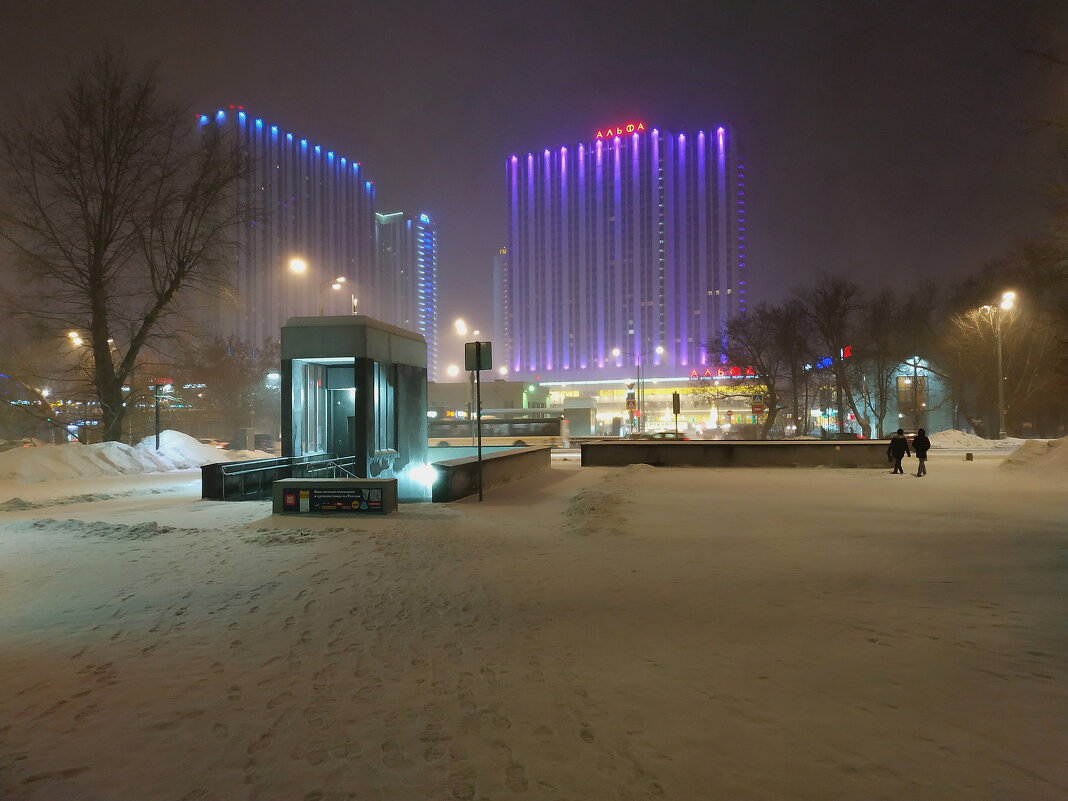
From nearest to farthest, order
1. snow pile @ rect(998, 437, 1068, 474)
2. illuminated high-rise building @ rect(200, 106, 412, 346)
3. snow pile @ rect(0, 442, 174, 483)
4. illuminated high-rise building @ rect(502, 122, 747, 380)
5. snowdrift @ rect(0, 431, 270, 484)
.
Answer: snow pile @ rect(998, 437, 1068, 474) < snow pile @ rect(0, 442, 174, 483) < snowdrift @ rect(0, 431, 270, 484) < illuminated high-rise building @ rect(200, 106, 412, 346) < illuminated high-rise building @ rect(502, 122, 747, 380)

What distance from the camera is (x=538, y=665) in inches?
187

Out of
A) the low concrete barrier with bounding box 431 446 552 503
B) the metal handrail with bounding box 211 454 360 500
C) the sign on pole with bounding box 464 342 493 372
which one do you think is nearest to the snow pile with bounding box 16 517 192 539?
the metal handrail with bounding box 211 454 360 500

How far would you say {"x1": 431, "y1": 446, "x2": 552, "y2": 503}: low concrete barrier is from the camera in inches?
573

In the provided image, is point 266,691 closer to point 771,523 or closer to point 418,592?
point 418,592

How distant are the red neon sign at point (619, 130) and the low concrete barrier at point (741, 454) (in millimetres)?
149897

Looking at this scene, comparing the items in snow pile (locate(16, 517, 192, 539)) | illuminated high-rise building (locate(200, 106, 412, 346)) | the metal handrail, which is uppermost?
illuminated high-rise building (locate(200, 106, 412, 346))

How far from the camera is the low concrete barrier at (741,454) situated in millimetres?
24094

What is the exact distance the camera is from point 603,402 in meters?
141

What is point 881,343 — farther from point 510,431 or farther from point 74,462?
point 74,462

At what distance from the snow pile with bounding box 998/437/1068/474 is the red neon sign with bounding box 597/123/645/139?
503 feet

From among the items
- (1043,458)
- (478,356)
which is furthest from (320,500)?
(1043,458)

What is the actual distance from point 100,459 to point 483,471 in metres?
15.0

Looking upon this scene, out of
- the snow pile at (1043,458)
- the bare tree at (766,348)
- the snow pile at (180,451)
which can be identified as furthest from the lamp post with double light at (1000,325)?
the snow pile at (180,451)

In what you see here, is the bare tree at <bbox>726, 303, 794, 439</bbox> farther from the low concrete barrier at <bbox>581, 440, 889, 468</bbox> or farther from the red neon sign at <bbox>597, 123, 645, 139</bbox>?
the red neon sign at <bbox>597, 123, 645, 139</bbox>
